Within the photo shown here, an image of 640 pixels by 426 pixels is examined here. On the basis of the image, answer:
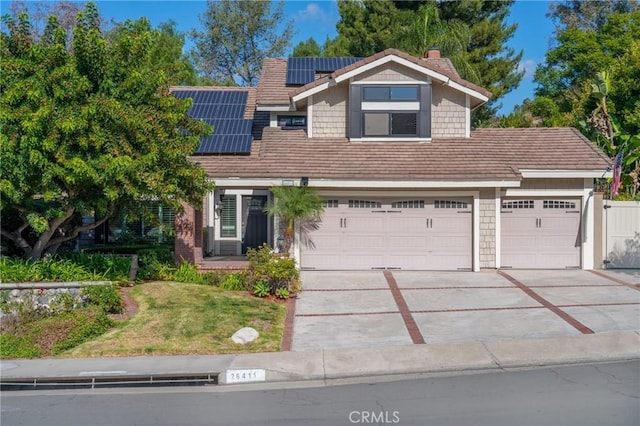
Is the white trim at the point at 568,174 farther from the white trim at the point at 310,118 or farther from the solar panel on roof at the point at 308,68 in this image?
the solar panel on roof at the point at 308,68

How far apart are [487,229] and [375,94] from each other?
17.3ft

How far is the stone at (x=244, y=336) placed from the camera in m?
11.0

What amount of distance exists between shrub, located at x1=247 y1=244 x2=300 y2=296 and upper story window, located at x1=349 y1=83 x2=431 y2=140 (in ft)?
18.4

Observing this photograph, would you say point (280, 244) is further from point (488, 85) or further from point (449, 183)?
point (488, 85)

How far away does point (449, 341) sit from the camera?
1089 cm

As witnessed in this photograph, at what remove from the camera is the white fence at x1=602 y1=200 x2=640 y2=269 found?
17.6 m

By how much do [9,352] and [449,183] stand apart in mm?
11293

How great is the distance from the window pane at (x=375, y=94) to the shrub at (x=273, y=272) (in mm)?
6327

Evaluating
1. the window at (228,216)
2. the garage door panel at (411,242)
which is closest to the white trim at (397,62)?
the window at (228,216)

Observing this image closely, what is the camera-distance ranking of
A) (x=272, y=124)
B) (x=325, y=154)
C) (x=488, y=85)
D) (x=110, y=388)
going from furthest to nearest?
(x=488, y=85) → (x=272, y=124) → (x=325, y=154) → (x=110, y=388)

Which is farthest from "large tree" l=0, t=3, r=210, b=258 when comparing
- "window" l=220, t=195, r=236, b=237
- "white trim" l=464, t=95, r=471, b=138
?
"white trim" l=464, t=95, r=471, b=138

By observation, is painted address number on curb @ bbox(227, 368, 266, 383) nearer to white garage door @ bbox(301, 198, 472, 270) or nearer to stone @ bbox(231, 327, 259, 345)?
stone @ bbox(231, 327, 259, 345)

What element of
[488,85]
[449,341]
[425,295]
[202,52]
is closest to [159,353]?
[449,341]

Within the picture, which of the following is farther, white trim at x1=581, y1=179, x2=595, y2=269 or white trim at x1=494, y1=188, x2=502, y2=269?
white trim at x1=581, y1=179, x2=595, y2=269
